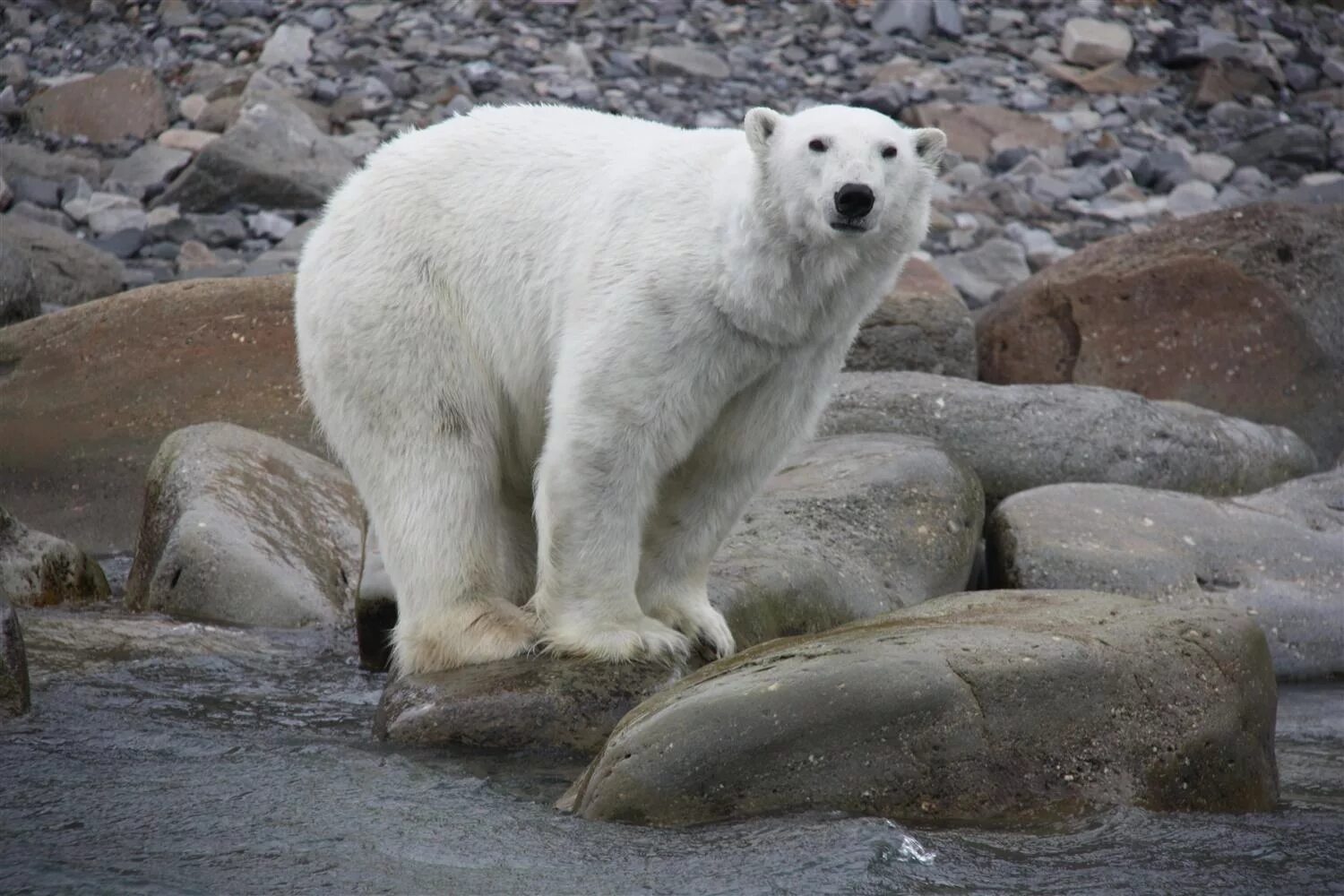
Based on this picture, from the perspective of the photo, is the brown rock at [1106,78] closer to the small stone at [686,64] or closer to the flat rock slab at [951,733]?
the small stone at [686,64]

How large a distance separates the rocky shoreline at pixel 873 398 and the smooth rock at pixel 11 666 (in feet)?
0.06

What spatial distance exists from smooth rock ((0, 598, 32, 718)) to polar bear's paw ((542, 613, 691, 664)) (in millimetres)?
1807

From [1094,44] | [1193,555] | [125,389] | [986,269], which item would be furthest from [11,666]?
[1094,44]

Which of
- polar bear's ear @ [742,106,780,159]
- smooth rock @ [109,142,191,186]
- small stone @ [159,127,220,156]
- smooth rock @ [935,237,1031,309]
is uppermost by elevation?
polar bear's ear @ [742,106,780,159]

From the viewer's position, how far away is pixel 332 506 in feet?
28.8

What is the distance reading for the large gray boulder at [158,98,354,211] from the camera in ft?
50.1

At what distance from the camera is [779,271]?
5.51 m

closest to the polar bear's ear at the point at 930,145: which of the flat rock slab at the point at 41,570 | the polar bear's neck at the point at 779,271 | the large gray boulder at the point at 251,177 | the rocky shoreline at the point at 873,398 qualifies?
the polar bear's neck at the point at 779,271

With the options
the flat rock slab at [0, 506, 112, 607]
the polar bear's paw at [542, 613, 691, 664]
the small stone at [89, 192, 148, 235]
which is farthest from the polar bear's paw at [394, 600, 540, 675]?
the small stone at [89, 192, 148, 235]

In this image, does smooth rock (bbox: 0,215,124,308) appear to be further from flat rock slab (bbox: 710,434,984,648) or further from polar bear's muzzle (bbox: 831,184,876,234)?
polar bear's muzzle (bbox: 831,184,876,234)

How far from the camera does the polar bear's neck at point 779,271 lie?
549cm

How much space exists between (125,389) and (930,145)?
6457mm

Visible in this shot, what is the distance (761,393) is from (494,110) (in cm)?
165

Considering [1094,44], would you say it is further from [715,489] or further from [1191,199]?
[715,489]
